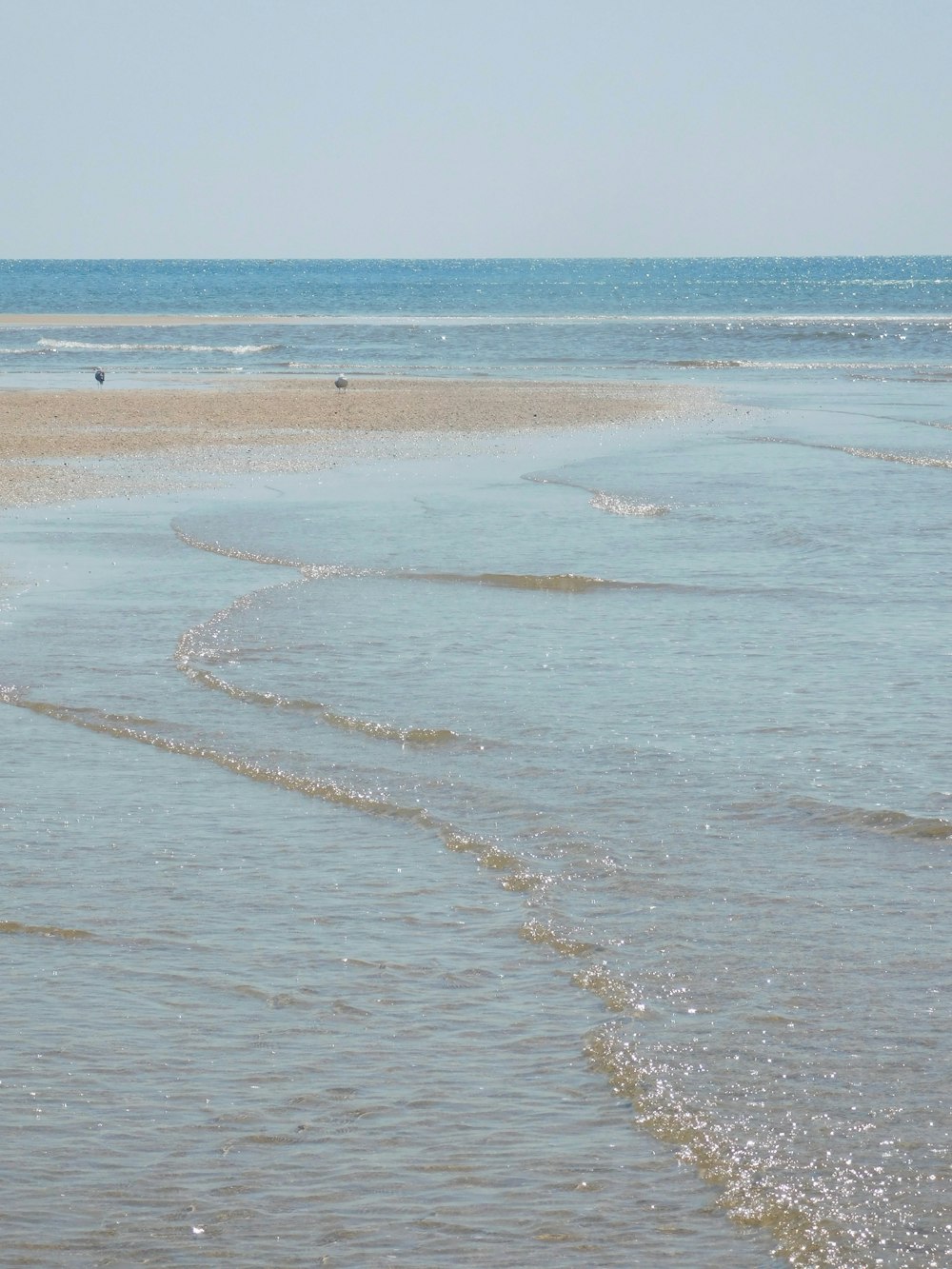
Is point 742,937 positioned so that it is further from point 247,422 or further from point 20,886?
point 247,422

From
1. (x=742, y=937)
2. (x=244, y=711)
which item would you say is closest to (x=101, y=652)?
(x=244, y=711)

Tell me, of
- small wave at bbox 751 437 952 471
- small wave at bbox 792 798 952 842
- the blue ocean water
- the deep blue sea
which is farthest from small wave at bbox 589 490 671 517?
the blue ocean water

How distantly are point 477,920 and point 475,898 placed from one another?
0.21 metres

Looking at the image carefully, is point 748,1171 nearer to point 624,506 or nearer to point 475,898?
point 475,898

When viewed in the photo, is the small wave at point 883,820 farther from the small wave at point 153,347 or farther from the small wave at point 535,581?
the small wave at point 153,347

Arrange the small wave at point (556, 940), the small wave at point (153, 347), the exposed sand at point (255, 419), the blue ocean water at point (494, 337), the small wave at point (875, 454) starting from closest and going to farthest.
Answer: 1. the small wave at point (556, 940)
2. the exposed sand at point (255, 419)
3. the small wave at point (875, 454)
4. the blue ocean water at point (494, 337)
5. the small wave at point (153, 347)

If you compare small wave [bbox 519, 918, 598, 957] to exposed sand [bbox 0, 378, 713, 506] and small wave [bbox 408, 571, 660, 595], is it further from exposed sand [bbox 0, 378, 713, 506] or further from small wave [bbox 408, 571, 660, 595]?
exposed sand [bbox 0, 378, 713, 506]

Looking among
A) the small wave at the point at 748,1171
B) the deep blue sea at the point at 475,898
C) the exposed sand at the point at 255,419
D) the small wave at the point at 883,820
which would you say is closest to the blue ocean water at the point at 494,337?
the exposed sand at the point at 255,419

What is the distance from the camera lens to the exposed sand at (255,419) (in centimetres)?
1980

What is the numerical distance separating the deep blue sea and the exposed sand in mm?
5708

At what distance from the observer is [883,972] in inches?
204

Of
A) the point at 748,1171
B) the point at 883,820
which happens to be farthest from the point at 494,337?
the point at 748,1171

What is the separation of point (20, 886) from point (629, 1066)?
8.50ft

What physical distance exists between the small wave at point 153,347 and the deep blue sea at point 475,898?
124 feet
